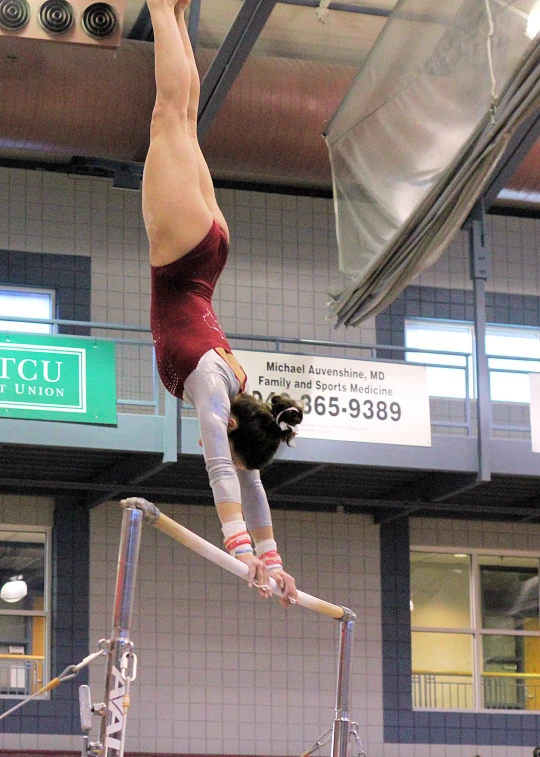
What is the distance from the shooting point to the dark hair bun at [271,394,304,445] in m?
4.54

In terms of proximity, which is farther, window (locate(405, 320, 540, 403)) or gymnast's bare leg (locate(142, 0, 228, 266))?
window (locate(405, 320, 540, 403))

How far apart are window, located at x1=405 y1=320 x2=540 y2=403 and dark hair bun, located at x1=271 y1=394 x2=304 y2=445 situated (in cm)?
837

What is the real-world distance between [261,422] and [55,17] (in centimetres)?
611

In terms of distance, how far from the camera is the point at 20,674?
11312 mm

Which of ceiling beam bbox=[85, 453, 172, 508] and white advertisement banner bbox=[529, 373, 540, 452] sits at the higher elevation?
white advertisement banner bbox=[529, 373, 540, 452]

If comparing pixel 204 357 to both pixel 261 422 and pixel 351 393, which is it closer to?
pixel 261 422

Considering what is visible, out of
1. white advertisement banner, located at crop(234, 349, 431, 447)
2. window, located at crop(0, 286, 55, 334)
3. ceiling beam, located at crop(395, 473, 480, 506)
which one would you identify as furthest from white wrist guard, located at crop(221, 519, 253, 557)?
window, located at crop(0, 286, 55, 334)

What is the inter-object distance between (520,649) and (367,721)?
1.82 m

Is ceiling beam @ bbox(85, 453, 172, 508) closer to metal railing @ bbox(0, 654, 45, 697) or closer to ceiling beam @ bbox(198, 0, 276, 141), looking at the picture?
metal railing @ bbox(0, 654, 45, 697)

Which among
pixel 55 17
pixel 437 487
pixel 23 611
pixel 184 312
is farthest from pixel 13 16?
pixel 184 312

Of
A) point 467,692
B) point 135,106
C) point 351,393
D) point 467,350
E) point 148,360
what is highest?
point 135,106

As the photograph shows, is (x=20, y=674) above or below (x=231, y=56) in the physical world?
below

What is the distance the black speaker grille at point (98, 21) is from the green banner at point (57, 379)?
242 centimetres

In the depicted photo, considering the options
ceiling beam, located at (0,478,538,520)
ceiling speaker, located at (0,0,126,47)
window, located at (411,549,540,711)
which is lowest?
window, located at (411,549,540,711)
